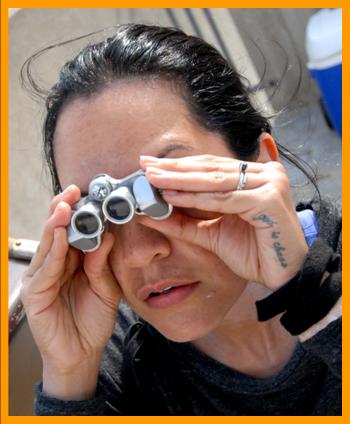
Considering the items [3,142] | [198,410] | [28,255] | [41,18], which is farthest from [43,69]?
[198,410]

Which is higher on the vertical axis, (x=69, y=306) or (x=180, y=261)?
(x=180, y=261)

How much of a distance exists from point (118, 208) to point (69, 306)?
498 millimetres

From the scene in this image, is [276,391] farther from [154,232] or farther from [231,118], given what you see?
[231,118]

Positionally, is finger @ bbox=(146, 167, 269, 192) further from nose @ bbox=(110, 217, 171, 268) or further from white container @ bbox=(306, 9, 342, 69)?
Result: white container @ bbox=(306, 9, 342, 69)

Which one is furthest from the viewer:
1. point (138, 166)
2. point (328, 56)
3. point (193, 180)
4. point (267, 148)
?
point (328, 56)

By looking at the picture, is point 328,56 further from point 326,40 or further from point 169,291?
point 169,291

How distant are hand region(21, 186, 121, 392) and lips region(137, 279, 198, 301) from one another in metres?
0.15

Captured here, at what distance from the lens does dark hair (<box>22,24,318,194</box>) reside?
1404mm

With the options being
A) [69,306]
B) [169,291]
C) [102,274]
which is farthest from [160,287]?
[69,306]

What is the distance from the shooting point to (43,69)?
3873mm

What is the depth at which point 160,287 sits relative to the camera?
131 centimetres

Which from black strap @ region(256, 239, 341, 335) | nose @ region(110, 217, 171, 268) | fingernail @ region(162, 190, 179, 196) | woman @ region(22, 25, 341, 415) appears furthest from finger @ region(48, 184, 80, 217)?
black strap @ region(256, 239, 341, 335)

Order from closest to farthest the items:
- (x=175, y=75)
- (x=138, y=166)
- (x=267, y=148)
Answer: (x=138, y=166) < (x=175, y=75) < (x=267, y=148)

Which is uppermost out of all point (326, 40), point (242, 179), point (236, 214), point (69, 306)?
point (242, 179)
